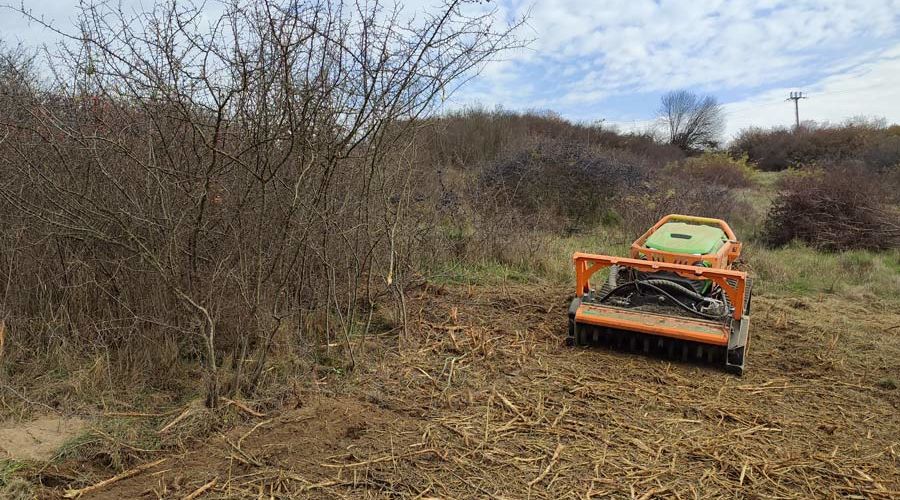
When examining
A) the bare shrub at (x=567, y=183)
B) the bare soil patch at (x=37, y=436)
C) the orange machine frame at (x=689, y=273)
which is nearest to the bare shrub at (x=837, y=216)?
the bare shrub at (x=567, y=183)

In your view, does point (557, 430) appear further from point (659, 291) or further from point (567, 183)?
point (567, 183)

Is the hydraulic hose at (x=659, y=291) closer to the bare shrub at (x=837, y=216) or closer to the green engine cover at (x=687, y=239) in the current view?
the green engine cover at (x=687, y=239)

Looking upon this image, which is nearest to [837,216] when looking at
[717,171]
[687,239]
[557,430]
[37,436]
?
[687,239]

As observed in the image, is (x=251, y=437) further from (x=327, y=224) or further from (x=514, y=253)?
(x=514, y=253)

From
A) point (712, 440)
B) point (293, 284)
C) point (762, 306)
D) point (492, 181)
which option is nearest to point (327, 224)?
point (293, 284)

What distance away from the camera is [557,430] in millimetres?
3371

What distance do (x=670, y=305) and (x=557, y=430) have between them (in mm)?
1933

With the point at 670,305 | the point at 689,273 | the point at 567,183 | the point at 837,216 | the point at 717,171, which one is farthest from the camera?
the point at 717,171

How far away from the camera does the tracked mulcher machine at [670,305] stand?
4355 mm

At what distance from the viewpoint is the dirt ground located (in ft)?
9.32

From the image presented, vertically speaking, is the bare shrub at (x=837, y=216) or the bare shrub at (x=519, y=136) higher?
the bare shrub at (x=519, y=136)

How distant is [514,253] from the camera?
8234 millimetres

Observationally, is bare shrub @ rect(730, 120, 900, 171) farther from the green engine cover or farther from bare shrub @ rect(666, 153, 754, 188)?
the green engine cover

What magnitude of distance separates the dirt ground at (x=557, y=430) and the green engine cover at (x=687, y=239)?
3.05 ft
